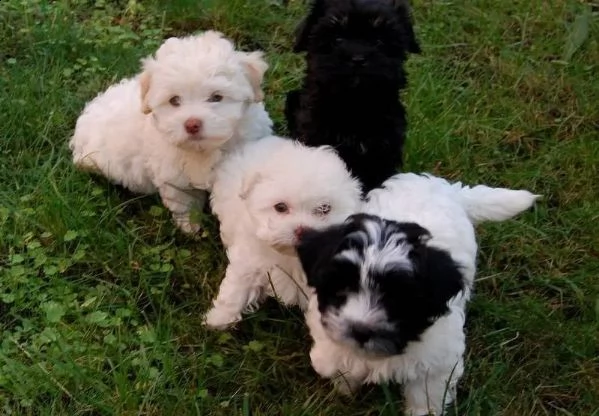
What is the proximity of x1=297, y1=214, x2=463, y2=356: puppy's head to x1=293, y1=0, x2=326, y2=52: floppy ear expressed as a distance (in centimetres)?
136

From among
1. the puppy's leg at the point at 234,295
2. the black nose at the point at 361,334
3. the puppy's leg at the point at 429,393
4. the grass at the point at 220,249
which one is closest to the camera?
the black nose at the point at 361,334

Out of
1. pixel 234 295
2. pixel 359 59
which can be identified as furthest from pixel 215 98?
pixel 234 295

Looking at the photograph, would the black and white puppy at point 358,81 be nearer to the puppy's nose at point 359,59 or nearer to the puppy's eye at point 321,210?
the puppy's nose at point 359,59

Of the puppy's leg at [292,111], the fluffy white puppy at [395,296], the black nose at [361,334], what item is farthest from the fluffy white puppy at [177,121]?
the black nose at [361,334]

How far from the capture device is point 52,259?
374cm

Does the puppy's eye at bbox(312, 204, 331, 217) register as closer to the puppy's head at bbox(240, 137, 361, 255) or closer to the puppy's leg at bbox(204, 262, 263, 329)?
the puppy's head at bbox(240, 137, 361, 255)

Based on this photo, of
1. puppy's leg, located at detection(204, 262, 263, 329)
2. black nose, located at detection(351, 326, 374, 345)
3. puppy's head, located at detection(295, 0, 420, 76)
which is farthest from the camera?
puppy's head, located at detection(295, 0, 420, 76)

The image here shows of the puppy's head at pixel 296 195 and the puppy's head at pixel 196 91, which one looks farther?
the puppy's head at pixel 196 91

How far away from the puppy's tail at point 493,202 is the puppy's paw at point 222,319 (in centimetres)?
108

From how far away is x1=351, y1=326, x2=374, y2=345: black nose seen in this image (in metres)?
2.60

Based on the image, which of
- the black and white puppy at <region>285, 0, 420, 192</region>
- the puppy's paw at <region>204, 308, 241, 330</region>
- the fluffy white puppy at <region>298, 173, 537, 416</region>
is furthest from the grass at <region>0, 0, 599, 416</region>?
the black and white puppy at <region>285, 0, 420, 192</region>

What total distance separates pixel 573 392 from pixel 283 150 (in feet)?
5.00

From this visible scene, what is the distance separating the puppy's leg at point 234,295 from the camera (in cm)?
342

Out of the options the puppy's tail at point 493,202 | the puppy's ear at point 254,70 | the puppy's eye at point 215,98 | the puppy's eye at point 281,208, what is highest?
the puppy's ear at point 254,70
